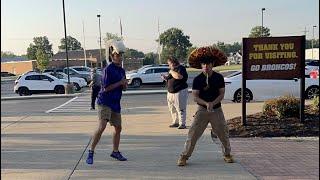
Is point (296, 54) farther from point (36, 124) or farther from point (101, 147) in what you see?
point (36, 124)

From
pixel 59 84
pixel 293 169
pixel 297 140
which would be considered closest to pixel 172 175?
pixel 293 169

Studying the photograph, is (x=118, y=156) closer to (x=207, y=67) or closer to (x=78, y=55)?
(x=207, y=67)

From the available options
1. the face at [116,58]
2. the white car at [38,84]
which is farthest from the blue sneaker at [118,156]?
the white car at [38,84]

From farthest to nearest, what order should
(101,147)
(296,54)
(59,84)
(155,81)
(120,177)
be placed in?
1. (155,81)
2. (59,84)
3. (296,54)
4. (101,147)
5. (120,177)

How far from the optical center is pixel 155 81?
36031 millimetres

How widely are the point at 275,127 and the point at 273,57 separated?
Answer: 198 centimetres

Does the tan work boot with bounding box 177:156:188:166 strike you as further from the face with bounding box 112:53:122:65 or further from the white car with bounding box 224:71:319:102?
the white car with bounding box 224:71:319:102

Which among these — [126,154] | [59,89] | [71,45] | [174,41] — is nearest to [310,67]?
[59,89]

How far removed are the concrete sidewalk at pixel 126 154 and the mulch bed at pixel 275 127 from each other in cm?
60

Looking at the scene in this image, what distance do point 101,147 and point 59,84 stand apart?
22219 millimetres

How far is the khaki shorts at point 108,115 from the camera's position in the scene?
744 cm

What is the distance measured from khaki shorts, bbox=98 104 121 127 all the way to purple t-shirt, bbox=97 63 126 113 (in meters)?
0.06

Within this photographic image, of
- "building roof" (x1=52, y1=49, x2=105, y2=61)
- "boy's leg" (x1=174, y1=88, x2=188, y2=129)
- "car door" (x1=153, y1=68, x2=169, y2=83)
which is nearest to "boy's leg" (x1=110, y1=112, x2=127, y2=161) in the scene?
"boy's leg" (x1=174, y1=88, x2=188, y2=129)

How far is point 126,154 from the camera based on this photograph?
8.34m
